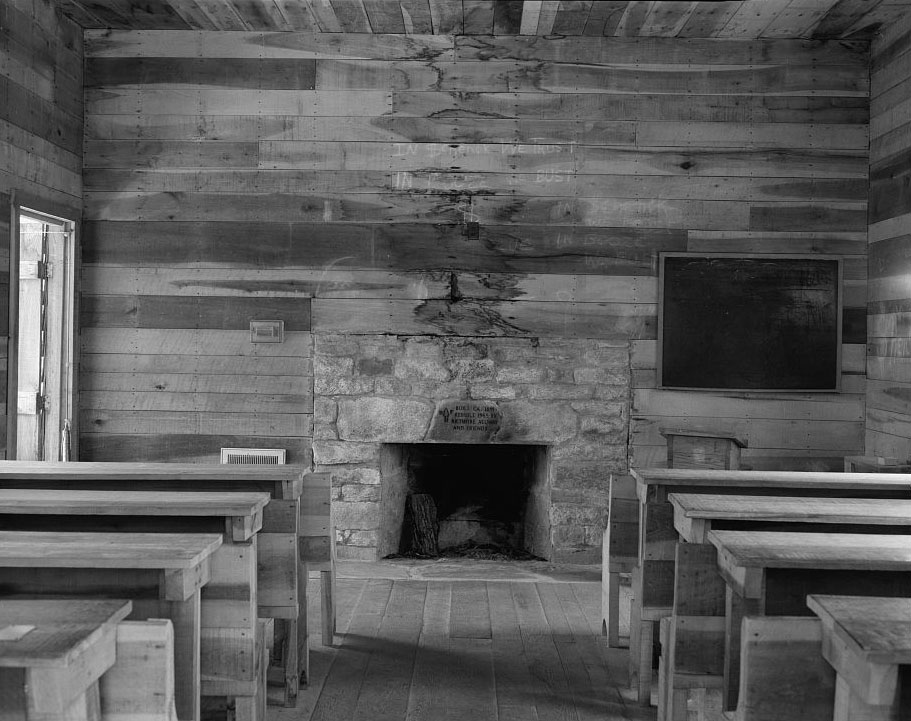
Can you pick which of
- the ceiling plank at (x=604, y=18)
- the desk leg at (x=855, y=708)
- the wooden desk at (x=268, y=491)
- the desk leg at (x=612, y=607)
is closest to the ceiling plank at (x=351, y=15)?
the ceiling plank at (x=604, y=18)

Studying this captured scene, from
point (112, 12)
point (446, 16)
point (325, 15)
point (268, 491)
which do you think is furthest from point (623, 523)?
point (112, 12)

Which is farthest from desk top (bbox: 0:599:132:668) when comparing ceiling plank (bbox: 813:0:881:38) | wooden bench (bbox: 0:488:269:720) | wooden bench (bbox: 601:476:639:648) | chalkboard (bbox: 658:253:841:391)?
ceiling plank (bbox: 813:0:881:38)

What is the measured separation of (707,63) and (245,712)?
4207mm

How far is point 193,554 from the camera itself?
2.18 m

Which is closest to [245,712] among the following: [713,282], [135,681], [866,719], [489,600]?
[135,681]

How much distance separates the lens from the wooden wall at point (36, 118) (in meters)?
4.47

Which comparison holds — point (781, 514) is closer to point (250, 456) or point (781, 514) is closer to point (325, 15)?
point (250, 456)

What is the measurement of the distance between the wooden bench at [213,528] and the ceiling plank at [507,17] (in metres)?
3.00

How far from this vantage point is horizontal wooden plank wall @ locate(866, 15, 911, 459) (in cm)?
479

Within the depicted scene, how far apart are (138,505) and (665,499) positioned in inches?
69.2

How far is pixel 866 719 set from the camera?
1650 mm

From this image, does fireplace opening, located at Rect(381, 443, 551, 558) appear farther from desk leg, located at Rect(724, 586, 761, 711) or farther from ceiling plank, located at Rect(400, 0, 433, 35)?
desk leg, located at Rect(724, 586, 761, 711)

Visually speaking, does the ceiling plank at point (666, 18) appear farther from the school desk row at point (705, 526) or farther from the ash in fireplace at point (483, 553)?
the ash in fireplace at point (483, 553)

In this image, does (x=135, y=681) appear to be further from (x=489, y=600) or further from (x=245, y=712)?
(x=489, y=600)
